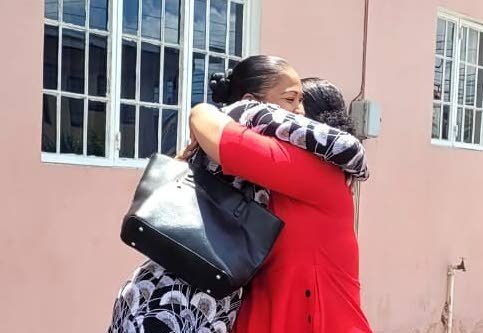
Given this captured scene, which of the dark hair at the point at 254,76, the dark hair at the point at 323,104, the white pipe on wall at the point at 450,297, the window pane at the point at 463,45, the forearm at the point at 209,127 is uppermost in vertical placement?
the window pane at the point at 463,45

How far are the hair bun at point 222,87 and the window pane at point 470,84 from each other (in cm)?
515

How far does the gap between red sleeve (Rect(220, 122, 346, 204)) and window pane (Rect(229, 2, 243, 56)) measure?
118 inches

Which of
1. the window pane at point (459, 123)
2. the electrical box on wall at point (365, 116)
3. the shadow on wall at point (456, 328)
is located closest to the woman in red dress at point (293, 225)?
the electrical box on wall at point (365, 116)

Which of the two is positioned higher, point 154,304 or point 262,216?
point 262,216

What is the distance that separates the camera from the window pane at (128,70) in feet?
13.6

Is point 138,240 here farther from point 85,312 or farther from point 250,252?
point 85,312

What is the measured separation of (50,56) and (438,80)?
12.5 ft

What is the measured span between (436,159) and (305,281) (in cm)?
465

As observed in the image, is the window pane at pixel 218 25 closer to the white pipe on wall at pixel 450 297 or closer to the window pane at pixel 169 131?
the window pane at pixel 169 131

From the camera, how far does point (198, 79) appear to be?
14.9ft

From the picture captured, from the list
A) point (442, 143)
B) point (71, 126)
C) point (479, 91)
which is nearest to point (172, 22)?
point (71, 126)

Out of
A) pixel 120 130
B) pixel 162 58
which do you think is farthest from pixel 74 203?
pixel 162 58

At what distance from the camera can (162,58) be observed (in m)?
4.33

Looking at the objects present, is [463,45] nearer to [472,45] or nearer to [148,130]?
[472,45]
